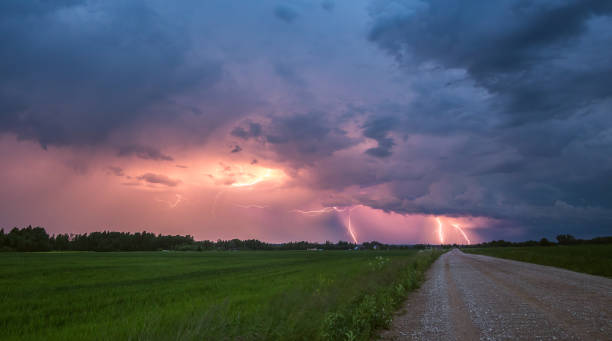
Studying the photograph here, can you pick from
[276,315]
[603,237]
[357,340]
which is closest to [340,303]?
[357,340]

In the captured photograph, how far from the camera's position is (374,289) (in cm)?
1443

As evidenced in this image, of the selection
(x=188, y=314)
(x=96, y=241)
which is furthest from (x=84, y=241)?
(x=188, y=314)

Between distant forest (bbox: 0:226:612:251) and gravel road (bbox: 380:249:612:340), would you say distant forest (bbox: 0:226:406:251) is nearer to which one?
distant forest (bbox: 0:226:612:251)

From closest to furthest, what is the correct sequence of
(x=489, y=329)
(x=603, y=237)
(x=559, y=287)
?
1. (x=489, y=329)
2. (x=559, y=287)
3. (x=603, y=237)

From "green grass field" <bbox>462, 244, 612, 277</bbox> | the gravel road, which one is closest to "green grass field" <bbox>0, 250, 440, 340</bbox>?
the gravel road

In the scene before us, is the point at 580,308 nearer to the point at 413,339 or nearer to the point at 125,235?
the point at 413,339

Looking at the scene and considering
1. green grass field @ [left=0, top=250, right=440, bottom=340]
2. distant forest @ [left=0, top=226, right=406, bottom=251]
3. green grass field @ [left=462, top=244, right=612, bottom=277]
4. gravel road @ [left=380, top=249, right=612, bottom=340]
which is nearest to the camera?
green grass field @ [left=0, top=250, right=440, bottom=340]

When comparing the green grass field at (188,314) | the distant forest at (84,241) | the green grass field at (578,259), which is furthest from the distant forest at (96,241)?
the green grass field at (188,314)

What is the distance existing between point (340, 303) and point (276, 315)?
3349mm

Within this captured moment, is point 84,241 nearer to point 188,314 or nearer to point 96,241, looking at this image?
point 96,241

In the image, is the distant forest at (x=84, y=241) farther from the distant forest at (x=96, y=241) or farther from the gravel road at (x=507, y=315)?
the gravel road at (x=507, y=315)

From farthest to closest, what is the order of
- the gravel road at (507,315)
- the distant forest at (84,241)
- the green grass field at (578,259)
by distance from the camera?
the distant forest at (84,241) < the green grass field at (578,259) < the gravel road at (507,315)

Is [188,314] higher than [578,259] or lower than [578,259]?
higher

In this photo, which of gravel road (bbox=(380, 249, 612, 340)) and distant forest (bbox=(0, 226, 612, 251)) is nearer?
gravel road (bbox=(380, 249, 612, 340))
